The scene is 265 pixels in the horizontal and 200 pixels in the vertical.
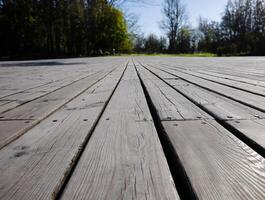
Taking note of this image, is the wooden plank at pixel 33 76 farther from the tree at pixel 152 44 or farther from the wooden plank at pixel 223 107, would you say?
the tree at pixel 152 44

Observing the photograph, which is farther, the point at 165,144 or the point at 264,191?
the point at 165,144

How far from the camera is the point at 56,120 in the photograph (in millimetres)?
1397

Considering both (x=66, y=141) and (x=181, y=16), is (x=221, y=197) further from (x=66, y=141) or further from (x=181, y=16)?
(x=181, y=16)

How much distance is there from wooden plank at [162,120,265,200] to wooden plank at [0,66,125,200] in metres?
0.35

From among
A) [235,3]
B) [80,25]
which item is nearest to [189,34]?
[235,3]

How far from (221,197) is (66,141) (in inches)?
24.2

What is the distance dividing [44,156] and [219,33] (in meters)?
42.5

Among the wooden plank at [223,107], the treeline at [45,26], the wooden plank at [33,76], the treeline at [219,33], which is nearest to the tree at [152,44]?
the treeline at [219,33]

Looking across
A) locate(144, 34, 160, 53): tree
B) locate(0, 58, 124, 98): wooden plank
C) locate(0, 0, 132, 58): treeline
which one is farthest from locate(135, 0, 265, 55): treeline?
locate(0, 58, 124, 98): wooden plank

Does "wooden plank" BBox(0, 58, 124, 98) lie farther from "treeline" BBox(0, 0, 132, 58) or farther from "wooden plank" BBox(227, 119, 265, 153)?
"treeline" BBox(0, 0, 132, 58)

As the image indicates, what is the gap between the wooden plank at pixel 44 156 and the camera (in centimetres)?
69

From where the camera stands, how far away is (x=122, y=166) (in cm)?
82

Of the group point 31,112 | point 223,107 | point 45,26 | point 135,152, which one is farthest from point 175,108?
point 45,26

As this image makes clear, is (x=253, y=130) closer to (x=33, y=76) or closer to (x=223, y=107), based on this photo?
(x=223, y=107)
